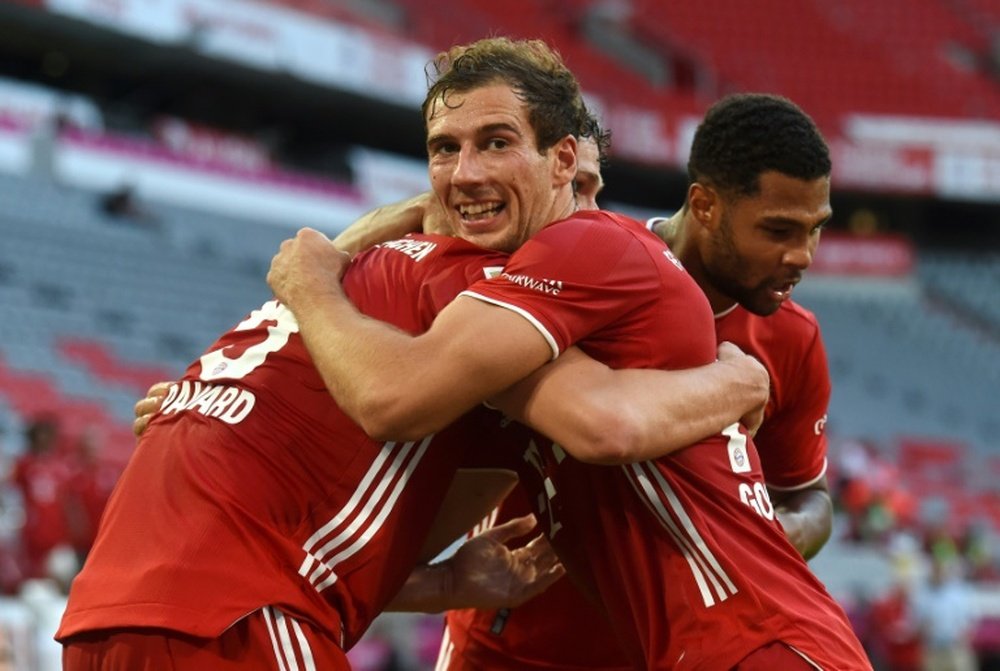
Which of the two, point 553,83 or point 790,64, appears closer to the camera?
point 553,83

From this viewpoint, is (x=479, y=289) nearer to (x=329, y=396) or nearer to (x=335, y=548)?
(x=329, y=396)

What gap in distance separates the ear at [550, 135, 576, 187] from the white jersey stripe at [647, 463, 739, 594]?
73cm

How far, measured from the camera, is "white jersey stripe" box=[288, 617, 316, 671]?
2.94 meters

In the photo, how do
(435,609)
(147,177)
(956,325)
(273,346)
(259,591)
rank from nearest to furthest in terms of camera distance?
(259,591) → (273,346) → (435,609) → (147,177) → (956,325)

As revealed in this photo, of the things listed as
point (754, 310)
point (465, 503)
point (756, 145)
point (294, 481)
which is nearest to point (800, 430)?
point (754, 310)

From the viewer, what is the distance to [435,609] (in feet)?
12.3

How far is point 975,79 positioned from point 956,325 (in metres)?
5.65

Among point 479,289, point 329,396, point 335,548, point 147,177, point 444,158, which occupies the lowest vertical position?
point 335,548

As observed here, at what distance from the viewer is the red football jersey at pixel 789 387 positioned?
156 inches

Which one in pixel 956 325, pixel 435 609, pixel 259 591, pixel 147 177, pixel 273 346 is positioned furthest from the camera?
pixel 956 325

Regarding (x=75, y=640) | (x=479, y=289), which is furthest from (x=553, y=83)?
(x=75, y=640)

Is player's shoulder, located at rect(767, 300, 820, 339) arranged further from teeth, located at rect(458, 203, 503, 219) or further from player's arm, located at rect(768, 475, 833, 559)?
teeth, located at rect(458, 203, 503, 219)

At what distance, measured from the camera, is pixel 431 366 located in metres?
2.89

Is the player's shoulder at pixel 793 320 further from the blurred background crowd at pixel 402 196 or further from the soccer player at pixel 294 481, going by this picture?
the blurred background crowd at pixel 402 196
